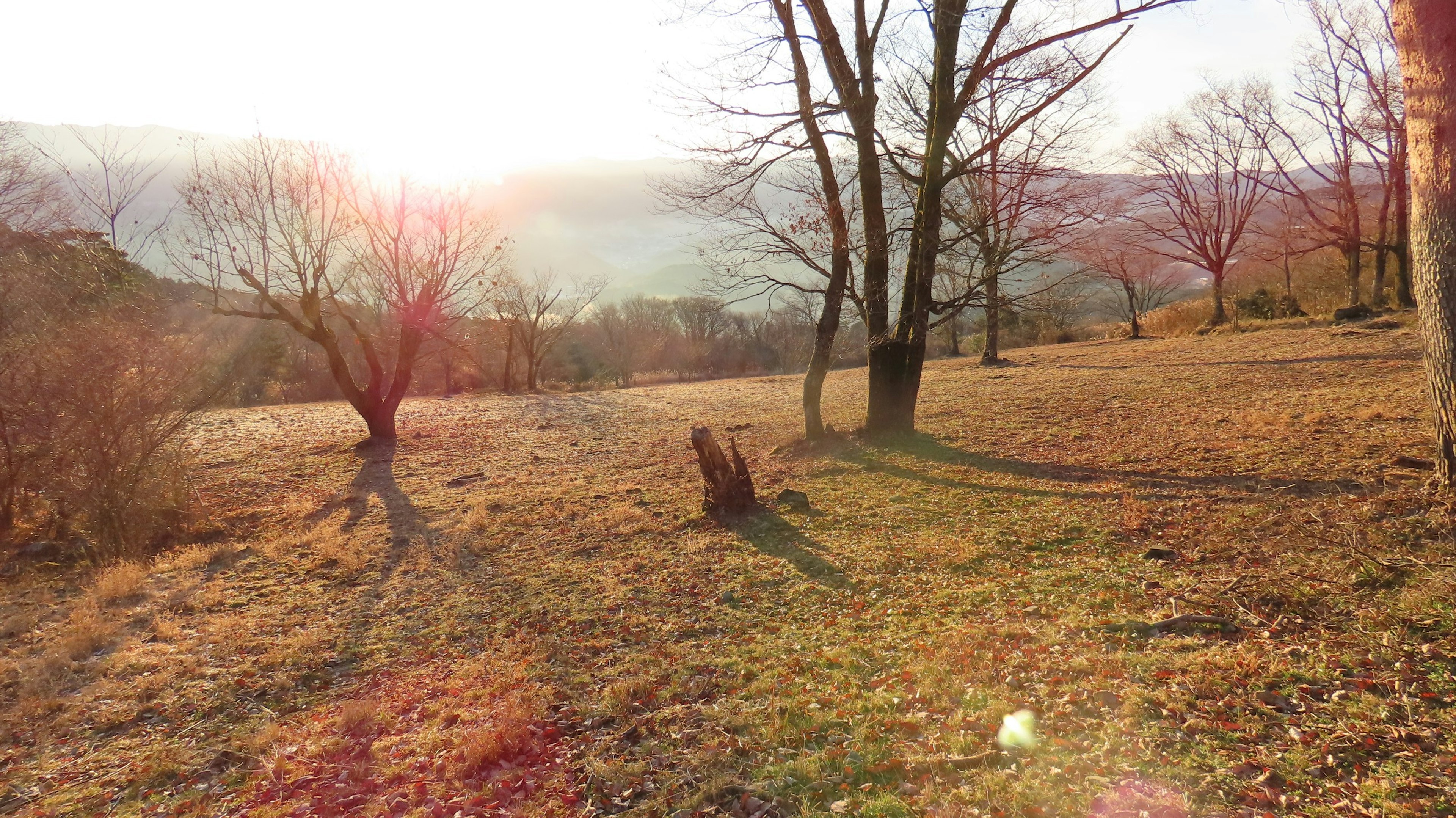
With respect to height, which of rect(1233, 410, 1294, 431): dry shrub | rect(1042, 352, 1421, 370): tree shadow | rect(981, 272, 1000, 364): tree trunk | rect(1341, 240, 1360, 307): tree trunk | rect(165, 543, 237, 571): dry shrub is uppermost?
rect(1341, 240, 1360, 307): tree trunk

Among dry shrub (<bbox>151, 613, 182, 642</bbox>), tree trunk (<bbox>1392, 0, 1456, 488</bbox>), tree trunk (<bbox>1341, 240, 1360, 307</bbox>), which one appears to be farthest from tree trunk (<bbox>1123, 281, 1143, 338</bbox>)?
dry shrub (<bbox>151, 613, 182, 642</bbox>)

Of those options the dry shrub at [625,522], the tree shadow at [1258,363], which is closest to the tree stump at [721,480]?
the dry shrub at [625,522]

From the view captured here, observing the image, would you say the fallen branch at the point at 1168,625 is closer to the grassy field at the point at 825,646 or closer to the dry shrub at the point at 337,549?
the grassy field at the point at 825,646

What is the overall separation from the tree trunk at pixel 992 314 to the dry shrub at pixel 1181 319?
29.5 feet

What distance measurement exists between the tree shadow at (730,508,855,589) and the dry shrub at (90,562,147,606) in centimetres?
644

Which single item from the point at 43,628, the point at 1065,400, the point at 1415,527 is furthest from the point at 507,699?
the point at 1065,400

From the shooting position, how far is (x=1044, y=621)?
15.6 feet

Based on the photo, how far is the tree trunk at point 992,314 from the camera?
386 inches

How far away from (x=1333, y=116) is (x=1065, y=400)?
57.4 ft

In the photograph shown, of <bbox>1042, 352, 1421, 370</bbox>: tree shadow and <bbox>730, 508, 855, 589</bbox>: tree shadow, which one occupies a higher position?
<bbox>1042, 352, 1421, 370</bbox>: tree shadow

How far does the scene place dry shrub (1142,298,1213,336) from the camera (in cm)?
2714

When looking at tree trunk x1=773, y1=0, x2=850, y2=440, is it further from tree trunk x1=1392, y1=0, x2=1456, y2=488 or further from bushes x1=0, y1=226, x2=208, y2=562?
bushes x1=0, y1=226, x2=208, y2=562

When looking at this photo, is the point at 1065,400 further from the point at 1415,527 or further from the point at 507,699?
the point at 507,699

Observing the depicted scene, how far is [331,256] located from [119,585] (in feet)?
32.6
